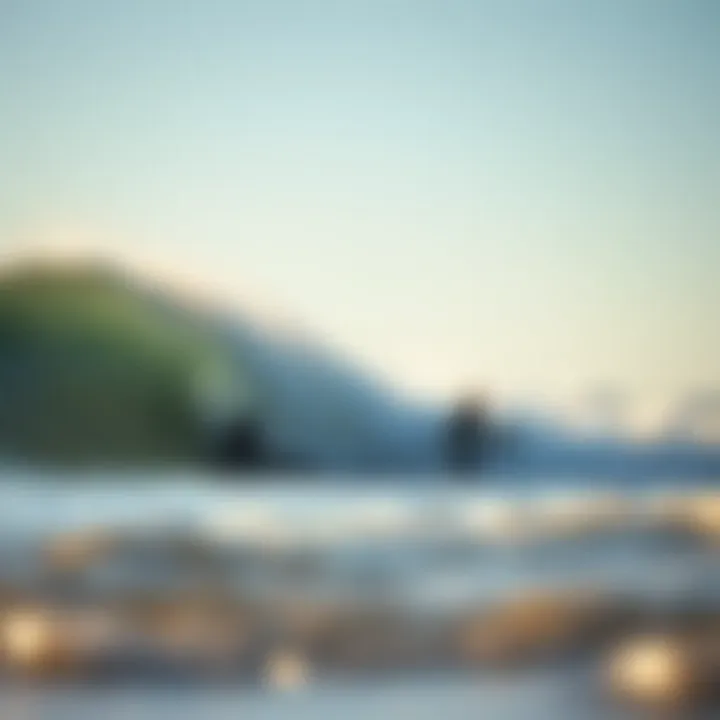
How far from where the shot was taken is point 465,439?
3.91ft

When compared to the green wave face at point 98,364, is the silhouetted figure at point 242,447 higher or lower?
lower

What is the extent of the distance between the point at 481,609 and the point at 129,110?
26.3 inches

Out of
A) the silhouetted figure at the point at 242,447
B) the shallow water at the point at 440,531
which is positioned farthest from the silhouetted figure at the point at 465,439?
the silhouetted figure at the point at 242,447

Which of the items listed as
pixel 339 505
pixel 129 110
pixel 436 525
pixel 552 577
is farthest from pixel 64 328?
pixel 552 577

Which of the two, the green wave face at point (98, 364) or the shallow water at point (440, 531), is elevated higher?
the green wave face at point (98, 364)

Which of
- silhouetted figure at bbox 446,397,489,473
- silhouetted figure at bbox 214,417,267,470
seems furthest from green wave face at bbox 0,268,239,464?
silhouetted figure at bbox 446,397,489,473

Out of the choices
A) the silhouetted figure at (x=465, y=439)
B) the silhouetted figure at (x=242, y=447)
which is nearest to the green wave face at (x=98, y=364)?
the silhouetted figure at (x=242, y=447)

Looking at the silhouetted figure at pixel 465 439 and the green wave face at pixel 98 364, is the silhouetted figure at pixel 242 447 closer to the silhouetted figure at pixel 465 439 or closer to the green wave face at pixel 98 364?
the green wave face at pixel 98 364

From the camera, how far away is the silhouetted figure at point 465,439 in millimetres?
1188

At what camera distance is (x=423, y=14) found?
48.6 inches

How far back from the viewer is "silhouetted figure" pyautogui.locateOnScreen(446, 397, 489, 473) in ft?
3.90

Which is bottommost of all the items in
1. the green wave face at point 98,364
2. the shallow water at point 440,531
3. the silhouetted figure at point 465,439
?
the shallow water at point 440,531

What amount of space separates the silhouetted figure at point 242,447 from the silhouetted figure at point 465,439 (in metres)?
0.20

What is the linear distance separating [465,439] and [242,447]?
24 cm
